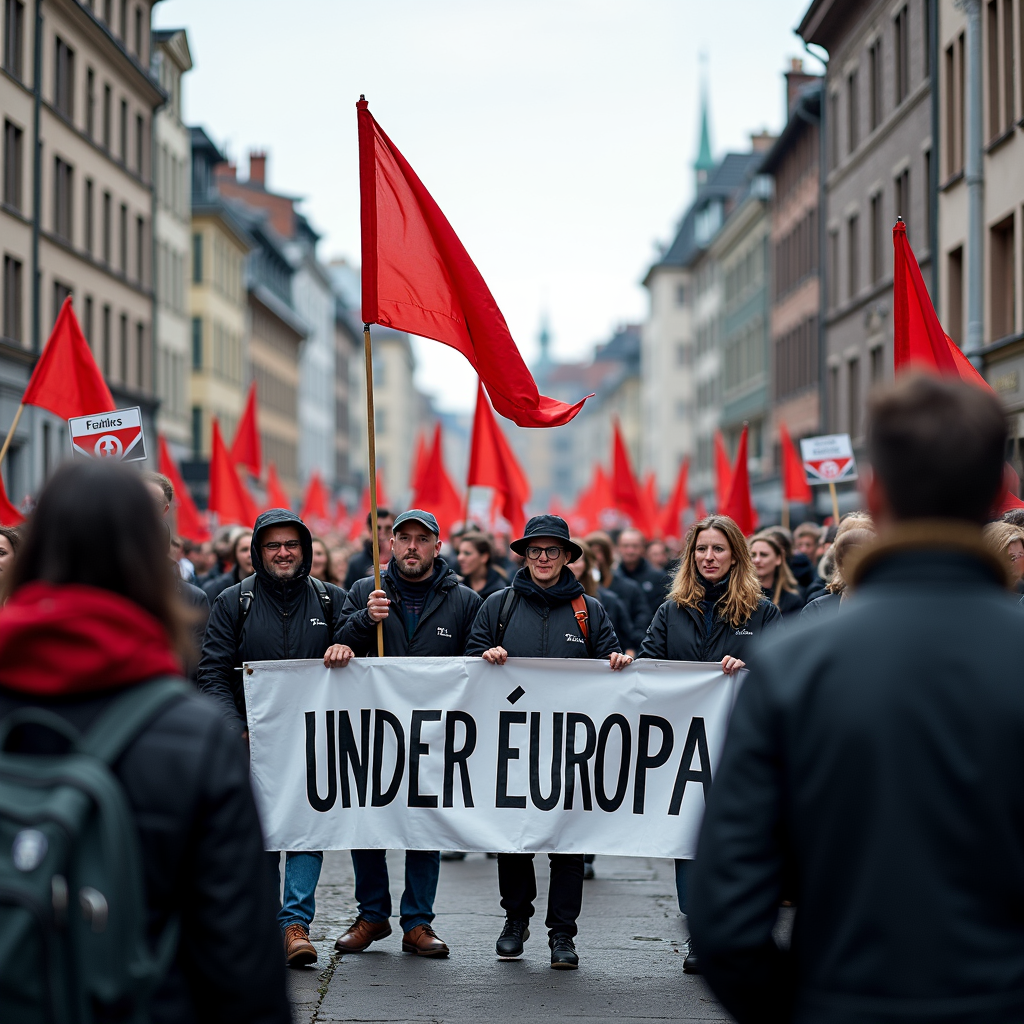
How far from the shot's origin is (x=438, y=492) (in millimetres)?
21906

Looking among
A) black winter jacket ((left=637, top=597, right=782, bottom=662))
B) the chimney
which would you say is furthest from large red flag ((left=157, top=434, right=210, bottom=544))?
the chimney

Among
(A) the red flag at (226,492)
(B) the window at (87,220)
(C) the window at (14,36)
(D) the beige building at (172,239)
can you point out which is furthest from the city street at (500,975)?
(D) the beige building at (172,239)

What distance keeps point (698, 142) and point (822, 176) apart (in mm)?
71698

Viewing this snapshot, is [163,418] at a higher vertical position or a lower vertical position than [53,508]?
higher

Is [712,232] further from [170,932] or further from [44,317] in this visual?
[170,932]

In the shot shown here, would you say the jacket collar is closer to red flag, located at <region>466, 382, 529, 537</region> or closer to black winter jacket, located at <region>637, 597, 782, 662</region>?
black winter jacket, located at <region>637, 597, 782, 662</region>

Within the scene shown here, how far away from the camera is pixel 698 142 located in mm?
109938

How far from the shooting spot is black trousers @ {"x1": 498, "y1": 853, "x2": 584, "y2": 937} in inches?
295

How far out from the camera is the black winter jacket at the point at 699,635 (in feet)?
25.2

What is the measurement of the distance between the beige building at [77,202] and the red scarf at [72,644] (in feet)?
96.2

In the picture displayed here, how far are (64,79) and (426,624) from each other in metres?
33.2

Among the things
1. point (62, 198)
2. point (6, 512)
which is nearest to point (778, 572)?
point (6, 512)

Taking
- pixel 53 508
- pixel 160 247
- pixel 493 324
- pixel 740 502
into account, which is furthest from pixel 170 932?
pixel 160 247

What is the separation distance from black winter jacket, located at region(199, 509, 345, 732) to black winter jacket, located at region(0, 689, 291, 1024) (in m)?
4.62
